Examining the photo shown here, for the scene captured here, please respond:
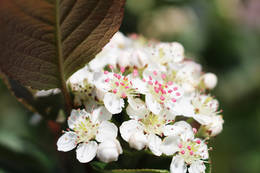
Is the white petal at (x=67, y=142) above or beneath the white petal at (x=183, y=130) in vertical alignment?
beneath

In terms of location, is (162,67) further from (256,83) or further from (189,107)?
(256,83)

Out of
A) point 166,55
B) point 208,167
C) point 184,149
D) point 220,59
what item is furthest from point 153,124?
point 220,59

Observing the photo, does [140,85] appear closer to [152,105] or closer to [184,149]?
[152,105]

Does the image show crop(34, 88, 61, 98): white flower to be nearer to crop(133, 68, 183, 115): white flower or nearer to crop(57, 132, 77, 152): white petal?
crop(57, 132, 77, 152): white petal

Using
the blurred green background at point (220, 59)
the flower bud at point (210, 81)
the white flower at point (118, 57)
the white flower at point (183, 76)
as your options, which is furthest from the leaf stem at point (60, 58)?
the blurred green background at point (220, 59)

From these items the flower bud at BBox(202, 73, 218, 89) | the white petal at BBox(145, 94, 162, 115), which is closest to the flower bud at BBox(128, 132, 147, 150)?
the white petal at BBox(145, 94, 162, 115)

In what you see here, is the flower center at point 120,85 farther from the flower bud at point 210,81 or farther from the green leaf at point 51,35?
the flower bud at point 210,81
